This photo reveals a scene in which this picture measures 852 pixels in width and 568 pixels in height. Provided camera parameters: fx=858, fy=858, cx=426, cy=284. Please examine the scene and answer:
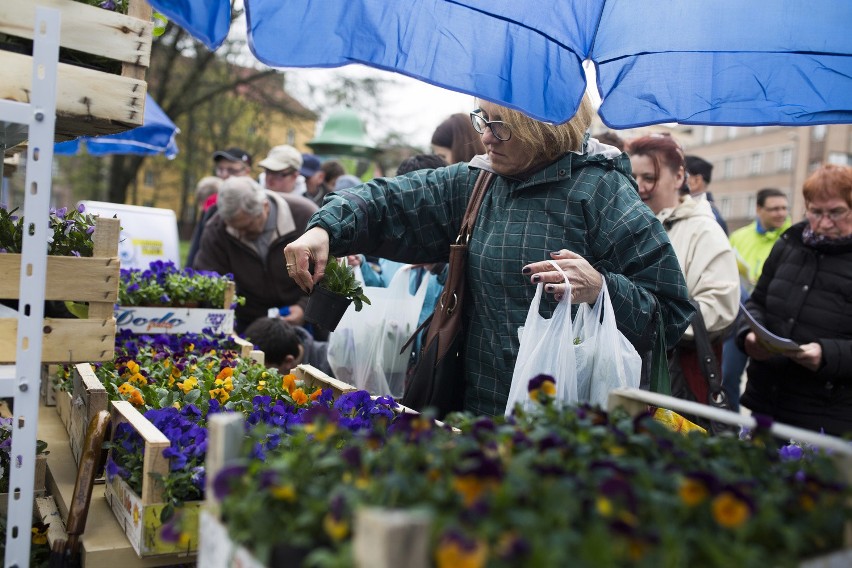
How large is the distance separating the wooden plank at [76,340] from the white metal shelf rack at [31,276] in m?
0.27

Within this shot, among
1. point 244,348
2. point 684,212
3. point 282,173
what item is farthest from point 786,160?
point 244,348

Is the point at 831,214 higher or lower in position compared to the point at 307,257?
higher

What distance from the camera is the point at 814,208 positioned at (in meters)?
3.67

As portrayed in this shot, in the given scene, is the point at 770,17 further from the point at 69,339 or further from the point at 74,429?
the point at 74,429

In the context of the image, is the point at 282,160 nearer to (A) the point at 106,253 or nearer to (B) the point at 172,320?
(B) the point at 172,320

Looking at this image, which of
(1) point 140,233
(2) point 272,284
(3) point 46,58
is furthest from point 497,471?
(1) point 140,233

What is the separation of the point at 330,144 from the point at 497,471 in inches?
438

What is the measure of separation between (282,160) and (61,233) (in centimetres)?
437

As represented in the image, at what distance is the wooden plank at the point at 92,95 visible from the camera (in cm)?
168

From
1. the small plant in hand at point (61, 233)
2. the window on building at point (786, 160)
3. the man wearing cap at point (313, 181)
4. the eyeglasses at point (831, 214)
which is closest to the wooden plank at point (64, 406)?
the small plant in hand at point (61, 233)

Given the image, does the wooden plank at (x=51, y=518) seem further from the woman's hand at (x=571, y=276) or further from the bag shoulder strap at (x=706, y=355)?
the bag shoulder strap at (x=706, y=355)

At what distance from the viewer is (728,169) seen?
52.4 m

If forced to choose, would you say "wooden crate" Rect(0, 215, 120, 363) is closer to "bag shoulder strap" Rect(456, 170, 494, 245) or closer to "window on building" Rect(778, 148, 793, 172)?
"bag shoulder strap" Rect(456, 170, 494, 245)

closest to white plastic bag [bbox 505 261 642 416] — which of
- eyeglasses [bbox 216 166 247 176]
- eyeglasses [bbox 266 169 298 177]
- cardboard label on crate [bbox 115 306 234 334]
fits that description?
cardboard label on crate [bbox 115 306 234 334]
